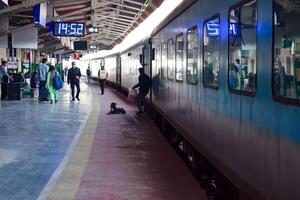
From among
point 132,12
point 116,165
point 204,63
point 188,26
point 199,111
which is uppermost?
point 132,12

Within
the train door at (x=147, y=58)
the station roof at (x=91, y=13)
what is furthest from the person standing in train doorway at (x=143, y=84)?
the station roof at (x=91, y=13)

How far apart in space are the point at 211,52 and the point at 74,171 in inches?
122

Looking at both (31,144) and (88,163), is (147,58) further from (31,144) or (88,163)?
(88,163)

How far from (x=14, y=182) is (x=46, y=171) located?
2.74ft

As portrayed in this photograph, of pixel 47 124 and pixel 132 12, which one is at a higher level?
pixel 132 12

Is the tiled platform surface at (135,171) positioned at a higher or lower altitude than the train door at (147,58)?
lower

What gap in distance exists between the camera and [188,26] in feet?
28.0

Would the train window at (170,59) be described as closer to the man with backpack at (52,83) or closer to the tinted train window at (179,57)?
the tinted train window at (179,57)

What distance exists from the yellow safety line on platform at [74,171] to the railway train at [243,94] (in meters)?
1.78

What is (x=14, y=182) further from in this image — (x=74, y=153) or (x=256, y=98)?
(x=256, y=98)

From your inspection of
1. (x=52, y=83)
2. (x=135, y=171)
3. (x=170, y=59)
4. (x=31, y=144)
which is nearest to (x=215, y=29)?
(x=135, y=171)

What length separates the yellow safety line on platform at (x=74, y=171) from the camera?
6.93 meters

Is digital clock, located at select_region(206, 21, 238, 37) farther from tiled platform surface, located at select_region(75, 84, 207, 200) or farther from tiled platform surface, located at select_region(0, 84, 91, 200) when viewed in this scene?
tiled platform surface, located at select_region(0, 84, 91, 200)

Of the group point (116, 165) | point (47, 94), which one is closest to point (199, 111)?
point (116, 165)
